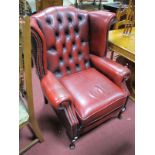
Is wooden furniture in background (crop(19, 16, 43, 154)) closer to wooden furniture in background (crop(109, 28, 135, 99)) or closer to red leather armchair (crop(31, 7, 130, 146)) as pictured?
red leather armchair (crop(31, 7, 130, 146))

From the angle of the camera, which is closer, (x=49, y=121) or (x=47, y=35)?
(x=47, y=35)

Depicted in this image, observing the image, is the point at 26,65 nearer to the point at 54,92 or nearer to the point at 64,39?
the point at 54,92

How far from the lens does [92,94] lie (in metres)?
1.50

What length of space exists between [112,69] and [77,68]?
1.23 feet

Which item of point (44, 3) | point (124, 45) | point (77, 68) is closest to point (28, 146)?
point (77, 68)

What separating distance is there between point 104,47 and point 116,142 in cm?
90

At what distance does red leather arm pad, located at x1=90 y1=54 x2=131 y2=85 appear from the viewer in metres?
1.58

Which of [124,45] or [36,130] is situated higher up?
[124,45]

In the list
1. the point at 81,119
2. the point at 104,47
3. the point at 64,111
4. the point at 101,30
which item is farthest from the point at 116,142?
the point at 101,30

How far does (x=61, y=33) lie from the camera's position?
1668mm
